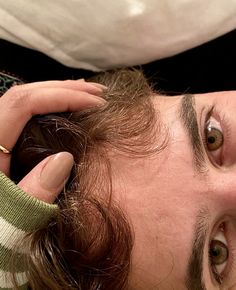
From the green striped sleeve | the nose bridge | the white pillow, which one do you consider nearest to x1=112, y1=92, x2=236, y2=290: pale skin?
the nose bridge

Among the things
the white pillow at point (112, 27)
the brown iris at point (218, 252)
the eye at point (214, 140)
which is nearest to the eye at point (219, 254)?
the brown iris at point (218, 252)

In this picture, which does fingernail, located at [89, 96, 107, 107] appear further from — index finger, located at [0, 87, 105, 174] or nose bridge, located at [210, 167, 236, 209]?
nose bridge, located at [210, 167, 236, 209]

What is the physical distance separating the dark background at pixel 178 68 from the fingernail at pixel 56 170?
0.29 meters

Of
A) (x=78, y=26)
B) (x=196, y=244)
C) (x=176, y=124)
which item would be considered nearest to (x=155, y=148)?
(x=176, y=124)

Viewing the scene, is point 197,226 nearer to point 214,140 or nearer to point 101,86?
point 214,140

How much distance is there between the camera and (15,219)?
2.37 ft

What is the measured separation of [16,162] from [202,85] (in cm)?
48

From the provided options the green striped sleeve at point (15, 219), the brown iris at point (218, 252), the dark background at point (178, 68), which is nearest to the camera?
the green striped sleeve at point (15, 219)

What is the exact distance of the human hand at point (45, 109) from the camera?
0.75 m

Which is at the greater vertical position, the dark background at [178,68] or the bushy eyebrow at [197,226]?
the dark background at [178,68]

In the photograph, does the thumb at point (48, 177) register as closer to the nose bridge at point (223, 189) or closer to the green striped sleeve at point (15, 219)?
the green striped sleeve at point (15, 219)

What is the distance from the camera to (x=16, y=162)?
0.83 m

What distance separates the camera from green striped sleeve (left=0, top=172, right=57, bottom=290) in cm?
71

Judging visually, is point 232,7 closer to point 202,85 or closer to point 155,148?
point 202,85
